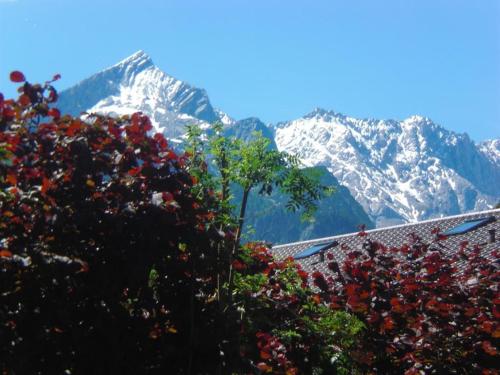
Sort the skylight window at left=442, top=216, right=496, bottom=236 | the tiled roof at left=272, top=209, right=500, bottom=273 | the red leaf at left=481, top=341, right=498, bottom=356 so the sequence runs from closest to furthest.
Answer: the red leaf at left=481, top=341, right=498, bottom=356 < the tiled roof at left=272, top=209, right=500, bottom=273 < the skylight window at left=442, top=216, right=496, bottom=236

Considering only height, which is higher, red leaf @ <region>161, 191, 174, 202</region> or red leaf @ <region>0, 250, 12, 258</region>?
red leaf @ <region>161, 191, 174, 202</region>

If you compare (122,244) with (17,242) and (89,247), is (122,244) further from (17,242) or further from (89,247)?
(17,242)

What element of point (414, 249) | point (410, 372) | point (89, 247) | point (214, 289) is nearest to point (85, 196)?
point (89, 247)

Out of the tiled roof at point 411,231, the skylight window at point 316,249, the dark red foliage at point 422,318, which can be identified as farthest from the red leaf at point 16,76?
the skylight window at point 316,249

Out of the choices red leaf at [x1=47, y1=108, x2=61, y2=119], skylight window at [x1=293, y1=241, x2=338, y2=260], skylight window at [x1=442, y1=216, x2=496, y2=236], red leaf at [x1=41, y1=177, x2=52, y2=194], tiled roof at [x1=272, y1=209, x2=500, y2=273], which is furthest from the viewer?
skylight window at [x1=293, y1=241, x2=338, y2=260]

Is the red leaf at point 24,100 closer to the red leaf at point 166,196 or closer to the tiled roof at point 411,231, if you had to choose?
the red leaf at point 166,196

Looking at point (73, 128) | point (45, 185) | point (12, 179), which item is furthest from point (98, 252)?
point (73, 128)

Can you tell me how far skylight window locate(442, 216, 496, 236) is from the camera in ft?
74.3

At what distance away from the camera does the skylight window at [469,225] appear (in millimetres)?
22656

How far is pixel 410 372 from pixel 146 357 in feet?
8.21

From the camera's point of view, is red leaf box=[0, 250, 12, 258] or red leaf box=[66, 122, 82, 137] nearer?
red leaf box=[0, 250, 12, 258]

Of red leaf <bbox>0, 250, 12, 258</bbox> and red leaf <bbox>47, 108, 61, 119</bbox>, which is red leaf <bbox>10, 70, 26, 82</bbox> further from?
red leaf <bbox>0, 250, 12, 258</bbox>

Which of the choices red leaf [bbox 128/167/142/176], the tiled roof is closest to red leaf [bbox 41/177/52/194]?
red leaf [bbox 128/167/142/176]

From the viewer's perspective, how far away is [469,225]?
2342 centimetres
